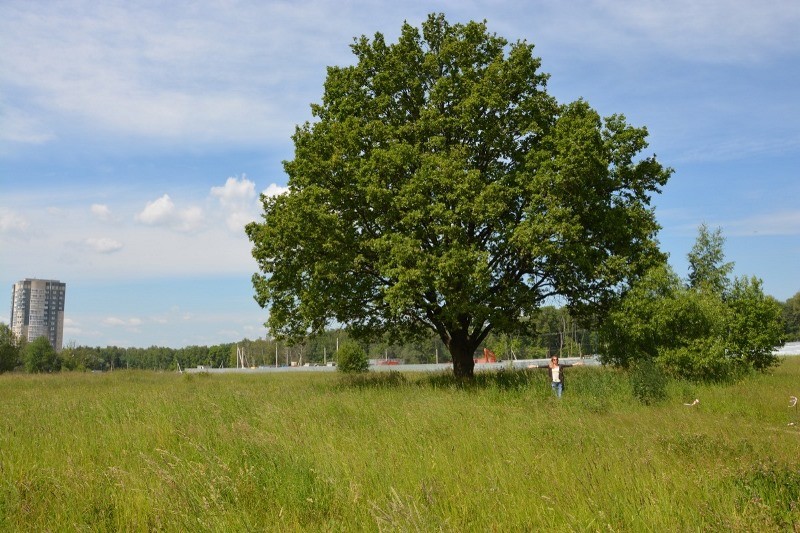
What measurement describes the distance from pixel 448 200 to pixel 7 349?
283 ft

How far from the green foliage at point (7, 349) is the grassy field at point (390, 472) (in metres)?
82.8

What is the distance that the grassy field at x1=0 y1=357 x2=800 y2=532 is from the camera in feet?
16.2

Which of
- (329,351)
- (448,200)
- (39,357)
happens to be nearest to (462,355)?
(448,200)

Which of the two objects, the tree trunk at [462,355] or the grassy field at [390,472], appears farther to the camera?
the tree trunk at [462,355]

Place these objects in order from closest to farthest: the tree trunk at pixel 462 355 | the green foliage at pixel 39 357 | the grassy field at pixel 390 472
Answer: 1. the grassy field at pixel 390 472
2. the tree trunk at pixel 462 355
3. the green foliage at pixel 39 357

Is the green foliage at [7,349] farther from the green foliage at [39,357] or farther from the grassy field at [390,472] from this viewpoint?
the grassy field at [390,472]

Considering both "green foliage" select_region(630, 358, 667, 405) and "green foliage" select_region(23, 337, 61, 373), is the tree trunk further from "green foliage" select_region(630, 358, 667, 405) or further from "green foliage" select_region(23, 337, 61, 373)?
"green foliage" select_region(23, 337, 61, 373)

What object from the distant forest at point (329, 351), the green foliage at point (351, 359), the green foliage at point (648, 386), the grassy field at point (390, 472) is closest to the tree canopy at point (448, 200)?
the green foliage at point (648, 386)

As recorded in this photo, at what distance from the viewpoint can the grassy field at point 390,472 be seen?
4930 mm

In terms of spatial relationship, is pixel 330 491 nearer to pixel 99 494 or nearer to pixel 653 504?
pixel 99 494

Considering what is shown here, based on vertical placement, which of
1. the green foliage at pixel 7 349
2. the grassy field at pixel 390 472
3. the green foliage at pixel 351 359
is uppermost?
the green foliage at pixel 7 349

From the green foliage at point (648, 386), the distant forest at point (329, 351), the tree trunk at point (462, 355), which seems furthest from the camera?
the distant forest at point (329, 351)

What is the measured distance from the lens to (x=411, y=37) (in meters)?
21.3

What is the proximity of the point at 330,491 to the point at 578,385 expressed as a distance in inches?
529
